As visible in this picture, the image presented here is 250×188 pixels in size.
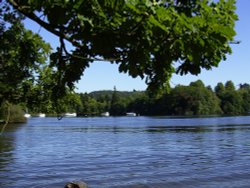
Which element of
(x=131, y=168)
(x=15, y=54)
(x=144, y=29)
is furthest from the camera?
(x=131, y=168)

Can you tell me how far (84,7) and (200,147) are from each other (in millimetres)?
41069

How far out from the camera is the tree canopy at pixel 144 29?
15.5ft

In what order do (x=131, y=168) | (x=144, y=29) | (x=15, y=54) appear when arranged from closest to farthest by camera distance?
1. (x=144, y=29)
2. (x=15, y=54)
3. (x=131, y=168)

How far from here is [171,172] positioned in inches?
1091

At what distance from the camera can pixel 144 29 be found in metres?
4.97

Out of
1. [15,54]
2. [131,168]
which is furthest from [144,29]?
[131,168]

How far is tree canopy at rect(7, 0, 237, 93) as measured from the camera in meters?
4.72

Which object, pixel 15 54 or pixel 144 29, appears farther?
pixel 15 54

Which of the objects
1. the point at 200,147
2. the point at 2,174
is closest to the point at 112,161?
the point at 2,174

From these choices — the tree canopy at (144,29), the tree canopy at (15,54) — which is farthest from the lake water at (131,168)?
the tree canopy at (144,29)

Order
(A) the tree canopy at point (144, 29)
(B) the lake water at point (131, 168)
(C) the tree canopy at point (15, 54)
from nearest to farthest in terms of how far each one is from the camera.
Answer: (A) the tree canopy at point (144, 29) < (C) the tree canopy at point (15, 54) < (B) the lake water at point (131, 168)

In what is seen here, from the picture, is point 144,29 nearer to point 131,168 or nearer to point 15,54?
point 15,54

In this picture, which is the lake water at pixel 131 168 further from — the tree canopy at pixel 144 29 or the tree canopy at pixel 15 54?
the tree canopy at pixel 144 29

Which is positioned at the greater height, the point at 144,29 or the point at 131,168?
the point at 144,29
